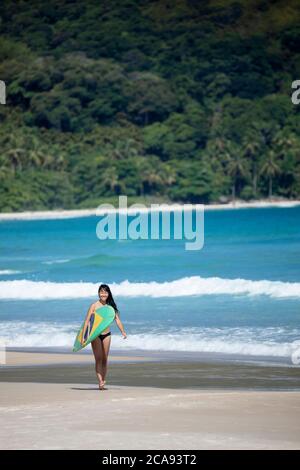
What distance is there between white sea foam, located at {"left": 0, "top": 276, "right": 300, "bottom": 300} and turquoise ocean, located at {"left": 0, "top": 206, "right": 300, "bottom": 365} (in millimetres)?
30

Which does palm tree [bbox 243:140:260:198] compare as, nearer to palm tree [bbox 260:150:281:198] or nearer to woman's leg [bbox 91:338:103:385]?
palm tree [bbox 260:150:281:198]

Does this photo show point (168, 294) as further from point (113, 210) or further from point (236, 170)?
point (236, 170)

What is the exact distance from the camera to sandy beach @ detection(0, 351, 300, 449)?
788 cm

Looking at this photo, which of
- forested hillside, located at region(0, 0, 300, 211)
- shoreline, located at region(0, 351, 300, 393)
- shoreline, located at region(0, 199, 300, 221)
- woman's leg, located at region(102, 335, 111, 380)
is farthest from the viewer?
forested hillside, located at region(0, 0, 300, 211)

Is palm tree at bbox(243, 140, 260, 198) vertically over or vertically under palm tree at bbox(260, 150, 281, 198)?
over

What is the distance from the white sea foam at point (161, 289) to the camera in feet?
80.8

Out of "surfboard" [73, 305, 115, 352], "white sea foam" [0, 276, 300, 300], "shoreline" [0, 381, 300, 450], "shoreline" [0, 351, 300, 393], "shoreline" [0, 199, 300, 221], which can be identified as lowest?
"shoreline" [0, 381, 300, 450]

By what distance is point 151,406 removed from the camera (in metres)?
9.44

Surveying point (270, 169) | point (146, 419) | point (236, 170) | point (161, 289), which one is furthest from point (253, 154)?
point (146, 419)

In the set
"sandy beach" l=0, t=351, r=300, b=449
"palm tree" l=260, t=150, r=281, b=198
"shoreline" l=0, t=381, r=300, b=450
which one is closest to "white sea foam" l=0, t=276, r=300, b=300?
"sandy beach" l=0, t=351, r=300, b=449

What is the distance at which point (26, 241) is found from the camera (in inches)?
2313

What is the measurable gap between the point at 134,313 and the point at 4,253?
27.9 meters

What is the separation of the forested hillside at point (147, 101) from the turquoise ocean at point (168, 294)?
166 ft

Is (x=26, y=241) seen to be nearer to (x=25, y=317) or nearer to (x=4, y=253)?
(x=4, y=253)
